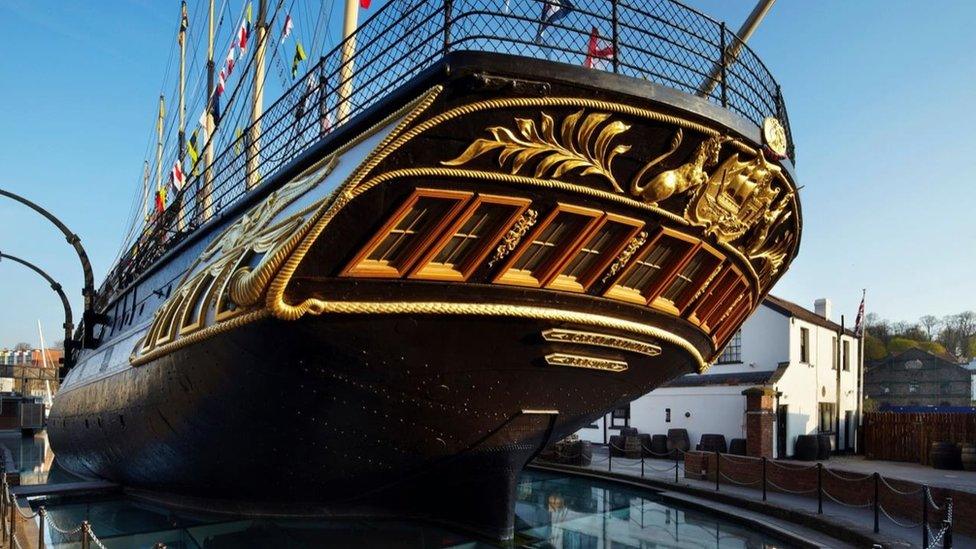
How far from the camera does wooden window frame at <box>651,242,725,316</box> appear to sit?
6.59 metres

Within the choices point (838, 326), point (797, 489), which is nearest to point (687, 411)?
point (838, 326)

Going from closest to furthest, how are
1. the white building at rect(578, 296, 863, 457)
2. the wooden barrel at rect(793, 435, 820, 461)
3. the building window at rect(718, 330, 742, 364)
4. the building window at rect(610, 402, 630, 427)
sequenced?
the wooden barrel at rect(793, 435, 820, 461), the white building at rect(578, 296, 863, 457), the building window at rect(718, 330, 742, 364), the building window at rect(610, 402, 630, 427)

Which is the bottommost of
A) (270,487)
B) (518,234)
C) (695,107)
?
(270,487)

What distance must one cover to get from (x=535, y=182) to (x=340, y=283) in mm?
1532

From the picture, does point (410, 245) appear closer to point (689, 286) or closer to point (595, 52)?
point (595, 52)

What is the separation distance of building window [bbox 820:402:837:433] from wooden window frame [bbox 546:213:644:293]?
18.7 meters

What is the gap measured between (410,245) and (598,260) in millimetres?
1626

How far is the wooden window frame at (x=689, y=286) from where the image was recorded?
6588mm

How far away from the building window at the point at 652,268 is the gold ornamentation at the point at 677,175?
Answer: 0.46 meters

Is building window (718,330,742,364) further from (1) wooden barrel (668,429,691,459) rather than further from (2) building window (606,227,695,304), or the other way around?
(2) building window (606,227,695,304)

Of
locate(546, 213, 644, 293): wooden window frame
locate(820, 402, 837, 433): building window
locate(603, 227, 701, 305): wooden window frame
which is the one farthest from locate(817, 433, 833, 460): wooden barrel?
locate(546, 213, 644, 293): wooden window frame

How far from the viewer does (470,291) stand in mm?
5617

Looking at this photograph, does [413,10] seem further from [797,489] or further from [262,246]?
[797,489]

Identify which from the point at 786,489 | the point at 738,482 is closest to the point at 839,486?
the point at 786,489
